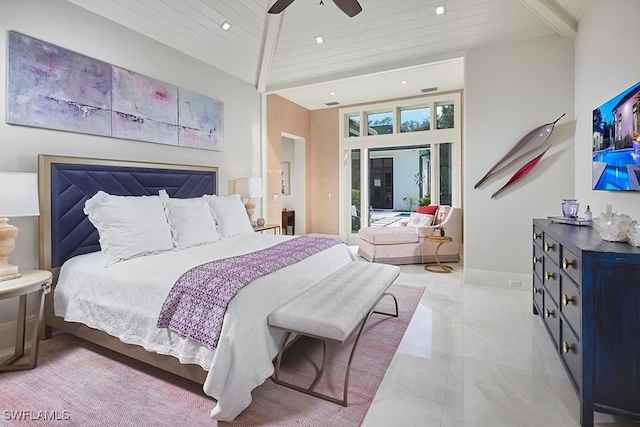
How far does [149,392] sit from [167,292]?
61cm

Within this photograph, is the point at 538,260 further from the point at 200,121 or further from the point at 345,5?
the point at 200,121

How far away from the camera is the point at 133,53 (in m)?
3.42

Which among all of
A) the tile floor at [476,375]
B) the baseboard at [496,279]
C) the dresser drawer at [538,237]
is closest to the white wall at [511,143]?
the baseboard at [496,279]

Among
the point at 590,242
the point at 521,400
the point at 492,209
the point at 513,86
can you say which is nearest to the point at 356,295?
the point at 521,400

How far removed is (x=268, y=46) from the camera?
4582 millimetres

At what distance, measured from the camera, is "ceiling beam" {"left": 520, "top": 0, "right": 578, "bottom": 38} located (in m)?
3.27

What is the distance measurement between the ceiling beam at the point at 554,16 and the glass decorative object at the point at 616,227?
8.48 feet

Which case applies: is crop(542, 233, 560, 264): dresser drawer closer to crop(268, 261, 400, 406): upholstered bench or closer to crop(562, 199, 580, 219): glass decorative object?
crop(562, 199, 580, 219): glass decorative object

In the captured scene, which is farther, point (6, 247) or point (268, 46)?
point (268, 46)

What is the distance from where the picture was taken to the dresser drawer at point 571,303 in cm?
170

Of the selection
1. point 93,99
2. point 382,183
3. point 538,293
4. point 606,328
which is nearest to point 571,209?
point 538,293

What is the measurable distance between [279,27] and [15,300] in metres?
4.09

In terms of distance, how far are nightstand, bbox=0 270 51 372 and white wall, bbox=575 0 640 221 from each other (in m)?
3.97

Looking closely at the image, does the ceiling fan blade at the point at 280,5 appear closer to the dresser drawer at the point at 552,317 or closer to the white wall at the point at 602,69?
the white wall at the point at 602,69
